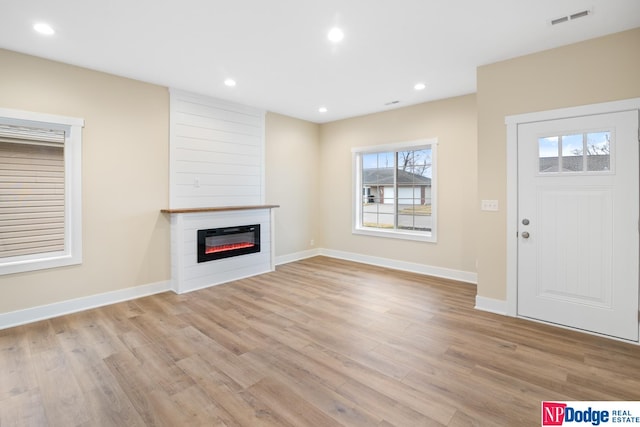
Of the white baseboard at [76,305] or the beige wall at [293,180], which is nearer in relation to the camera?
the white baseboard at [76,305]

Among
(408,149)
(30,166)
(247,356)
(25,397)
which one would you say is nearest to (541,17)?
(408,149)

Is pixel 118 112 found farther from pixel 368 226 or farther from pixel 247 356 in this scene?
pixel 368 226

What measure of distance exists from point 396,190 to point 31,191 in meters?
5.14

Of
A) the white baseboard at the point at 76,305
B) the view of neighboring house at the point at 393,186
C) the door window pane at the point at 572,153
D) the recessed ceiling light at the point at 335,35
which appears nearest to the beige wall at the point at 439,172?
the view of neighboring house at the point at 393,186

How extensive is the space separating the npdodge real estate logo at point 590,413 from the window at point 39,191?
4640 millimetres

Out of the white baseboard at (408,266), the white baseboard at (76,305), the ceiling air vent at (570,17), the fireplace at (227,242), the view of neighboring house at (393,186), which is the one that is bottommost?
the white baseboard at (76,305)

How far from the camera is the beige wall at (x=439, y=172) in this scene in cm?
466

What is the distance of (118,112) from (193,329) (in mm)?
2854

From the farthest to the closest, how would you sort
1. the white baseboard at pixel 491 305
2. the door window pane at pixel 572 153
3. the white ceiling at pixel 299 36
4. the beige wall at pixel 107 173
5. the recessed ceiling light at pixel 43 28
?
1. the white baseboard at pixel 491 305
2. the beige wall at pixel 107 173
3. the door window pane at pixel 572 153
4. the recessed ceiling light at pixel 43 28
5. the white ceiling at pixel 299 36

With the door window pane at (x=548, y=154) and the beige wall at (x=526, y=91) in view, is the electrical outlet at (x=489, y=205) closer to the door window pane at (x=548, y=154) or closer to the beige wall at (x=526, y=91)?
the beige wall at (x=526, y=91)

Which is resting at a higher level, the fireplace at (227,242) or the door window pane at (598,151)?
the door window pane at (598,151)

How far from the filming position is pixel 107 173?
12.4 feet

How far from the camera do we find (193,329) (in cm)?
311

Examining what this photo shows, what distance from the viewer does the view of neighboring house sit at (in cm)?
532
